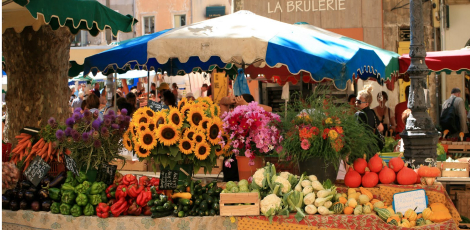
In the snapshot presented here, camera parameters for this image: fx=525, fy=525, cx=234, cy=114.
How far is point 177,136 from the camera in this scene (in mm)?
4332

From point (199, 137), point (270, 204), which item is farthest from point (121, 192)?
point (270, 204)

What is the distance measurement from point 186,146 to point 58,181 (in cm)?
118

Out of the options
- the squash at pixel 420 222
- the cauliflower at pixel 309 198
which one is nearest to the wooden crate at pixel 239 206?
the cauliflower at pixel 309 198

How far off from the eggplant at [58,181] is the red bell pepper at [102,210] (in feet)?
1.73

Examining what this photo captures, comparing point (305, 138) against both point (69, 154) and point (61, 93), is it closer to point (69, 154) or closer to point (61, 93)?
point (69, 154)

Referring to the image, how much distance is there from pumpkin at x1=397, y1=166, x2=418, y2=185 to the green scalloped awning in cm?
291

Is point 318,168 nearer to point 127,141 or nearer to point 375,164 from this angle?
point 375,164

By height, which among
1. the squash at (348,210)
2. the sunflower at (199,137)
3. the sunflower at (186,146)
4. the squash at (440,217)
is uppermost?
the sunflower at (199,137)

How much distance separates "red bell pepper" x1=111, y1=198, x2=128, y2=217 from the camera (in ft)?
13.7

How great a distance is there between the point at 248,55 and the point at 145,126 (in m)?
1.57

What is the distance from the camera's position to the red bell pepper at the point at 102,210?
4.18m

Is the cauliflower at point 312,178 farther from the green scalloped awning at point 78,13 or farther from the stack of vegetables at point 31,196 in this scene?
the green scalloped awning at point 78,13

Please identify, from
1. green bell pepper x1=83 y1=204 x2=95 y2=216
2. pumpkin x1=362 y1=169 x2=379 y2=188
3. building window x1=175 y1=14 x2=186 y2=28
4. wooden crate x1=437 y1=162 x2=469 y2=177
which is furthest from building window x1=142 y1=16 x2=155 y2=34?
pumpkin x1=362 y1=169 x2=379 y2=188

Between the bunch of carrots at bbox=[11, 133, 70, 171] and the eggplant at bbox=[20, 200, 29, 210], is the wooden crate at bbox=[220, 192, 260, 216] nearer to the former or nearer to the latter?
the bunch of carrots at bbox=[11, 133, 70, 171]
